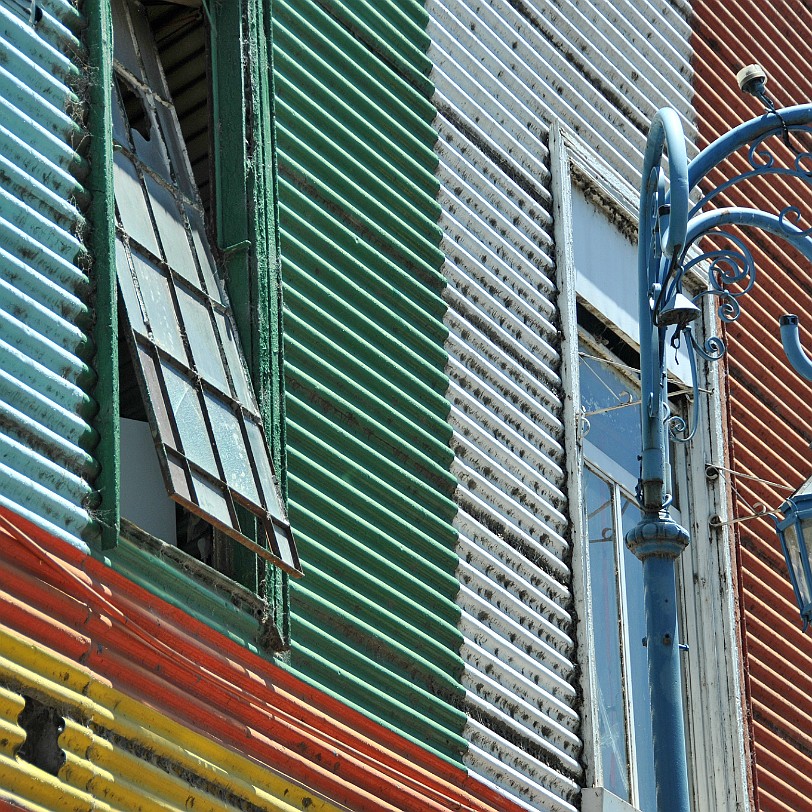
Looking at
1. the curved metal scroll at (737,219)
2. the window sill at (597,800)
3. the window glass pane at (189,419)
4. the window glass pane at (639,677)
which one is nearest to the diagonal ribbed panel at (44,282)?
the window glass pane at (189,419)

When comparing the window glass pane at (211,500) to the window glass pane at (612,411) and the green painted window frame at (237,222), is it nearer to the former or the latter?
the green painted window frame at (237,222)

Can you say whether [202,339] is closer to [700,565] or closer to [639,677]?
[639,677]

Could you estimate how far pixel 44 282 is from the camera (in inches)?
265

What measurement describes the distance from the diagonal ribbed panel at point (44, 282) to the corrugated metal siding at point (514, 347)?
2.62 metres

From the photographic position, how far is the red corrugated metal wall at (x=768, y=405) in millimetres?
11211

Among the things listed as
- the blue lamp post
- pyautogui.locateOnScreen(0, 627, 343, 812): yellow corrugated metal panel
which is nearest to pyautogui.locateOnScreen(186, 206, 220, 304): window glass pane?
the blue lamp post

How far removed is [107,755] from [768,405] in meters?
7.21

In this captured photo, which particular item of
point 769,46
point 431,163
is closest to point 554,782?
point 431,163

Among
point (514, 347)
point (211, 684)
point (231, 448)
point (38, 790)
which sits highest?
point (514, 347)

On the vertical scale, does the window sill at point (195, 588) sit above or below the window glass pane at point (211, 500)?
below

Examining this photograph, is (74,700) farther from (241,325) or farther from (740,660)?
(740,660)

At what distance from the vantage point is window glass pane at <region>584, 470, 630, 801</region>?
32.5 ft

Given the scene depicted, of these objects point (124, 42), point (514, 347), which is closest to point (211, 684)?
point (124, 42)

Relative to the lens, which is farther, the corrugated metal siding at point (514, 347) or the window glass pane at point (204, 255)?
the corrugated metal siding at point (514, 347)
